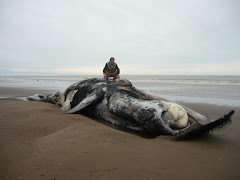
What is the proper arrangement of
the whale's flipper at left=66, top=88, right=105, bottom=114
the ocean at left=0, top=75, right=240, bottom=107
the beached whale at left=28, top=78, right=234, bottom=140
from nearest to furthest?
the beached whale at left=28, top=78, right=234, bottom=140, the whale's flipper at left=66, top=88, right=105, bottom=114, the ocean at left=0, top=75, right=240, bottom=107

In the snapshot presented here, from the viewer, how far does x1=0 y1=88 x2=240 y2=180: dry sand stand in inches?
92.8

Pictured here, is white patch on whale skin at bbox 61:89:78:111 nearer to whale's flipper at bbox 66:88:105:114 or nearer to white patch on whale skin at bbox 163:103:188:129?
whale's flipper at bbox 66:88:105:114

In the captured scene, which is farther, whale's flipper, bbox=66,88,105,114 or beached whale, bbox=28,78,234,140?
whale's flipper, bbox=66,88,105,114

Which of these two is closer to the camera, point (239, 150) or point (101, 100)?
point (239, 150)

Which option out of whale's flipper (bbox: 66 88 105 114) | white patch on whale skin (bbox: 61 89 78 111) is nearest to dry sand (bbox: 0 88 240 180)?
whale's flipper (bbox: 66 88 105 114)

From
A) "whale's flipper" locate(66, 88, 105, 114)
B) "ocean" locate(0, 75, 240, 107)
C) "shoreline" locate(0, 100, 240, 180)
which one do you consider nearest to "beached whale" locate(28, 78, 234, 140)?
"whale's flipper" locate(66, 88, 105, 114)

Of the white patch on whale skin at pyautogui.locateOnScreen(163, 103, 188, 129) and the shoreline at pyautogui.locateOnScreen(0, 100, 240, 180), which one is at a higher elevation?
the white patch on whale skin at pyautogui.locateOnScreen(163, 103, 188, 129)

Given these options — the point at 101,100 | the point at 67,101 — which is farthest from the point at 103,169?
the point at 67,101

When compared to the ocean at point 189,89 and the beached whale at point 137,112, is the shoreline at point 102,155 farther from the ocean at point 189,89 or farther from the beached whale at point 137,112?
Result: the ocean at point 189,89

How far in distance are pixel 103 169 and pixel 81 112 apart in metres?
3.72

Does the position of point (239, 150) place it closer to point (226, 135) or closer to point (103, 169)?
point (226, 135)

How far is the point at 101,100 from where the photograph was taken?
5.92 meters

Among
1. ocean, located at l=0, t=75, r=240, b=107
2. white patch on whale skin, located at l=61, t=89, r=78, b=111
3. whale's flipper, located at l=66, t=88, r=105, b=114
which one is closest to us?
whale's flipper, located at l=66, t=88, r=105, b=114

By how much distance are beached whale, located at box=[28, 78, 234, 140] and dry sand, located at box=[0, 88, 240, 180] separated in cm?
35
